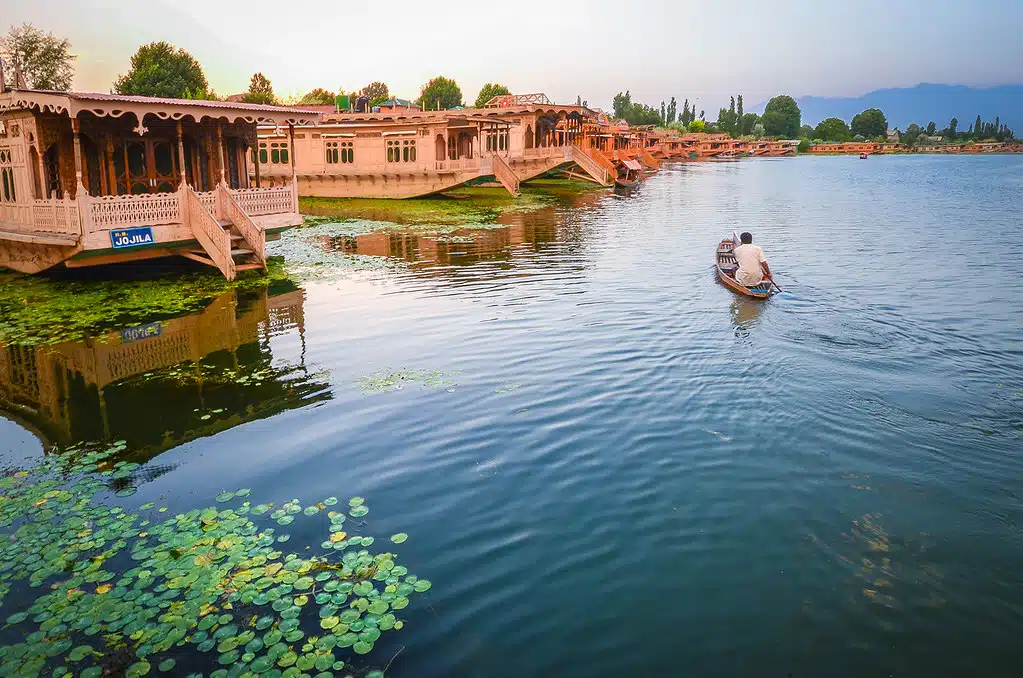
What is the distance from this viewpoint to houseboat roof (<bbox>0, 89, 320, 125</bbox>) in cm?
1598

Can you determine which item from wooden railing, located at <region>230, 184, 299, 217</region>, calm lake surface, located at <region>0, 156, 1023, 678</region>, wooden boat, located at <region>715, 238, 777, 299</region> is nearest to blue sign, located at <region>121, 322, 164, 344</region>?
calm lake surface, located at <region>0, 156, 1023, 678</region>

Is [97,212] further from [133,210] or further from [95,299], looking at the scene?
[95,299]

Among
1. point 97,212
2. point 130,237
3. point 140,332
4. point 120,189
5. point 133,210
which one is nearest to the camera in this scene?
point 140,332

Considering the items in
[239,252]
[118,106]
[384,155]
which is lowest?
[239,252]

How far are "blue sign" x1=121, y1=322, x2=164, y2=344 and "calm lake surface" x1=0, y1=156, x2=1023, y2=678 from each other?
276mm

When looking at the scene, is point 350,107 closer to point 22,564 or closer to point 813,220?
point 813,220

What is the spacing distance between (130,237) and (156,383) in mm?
7736

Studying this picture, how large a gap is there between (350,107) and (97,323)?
4063cm

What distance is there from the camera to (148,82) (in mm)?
66875

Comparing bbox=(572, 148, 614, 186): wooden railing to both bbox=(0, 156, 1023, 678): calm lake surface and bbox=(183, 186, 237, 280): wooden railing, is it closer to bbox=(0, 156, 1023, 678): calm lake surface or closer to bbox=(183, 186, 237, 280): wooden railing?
bbox=(0, 156, 1023, 678): calm lake surface

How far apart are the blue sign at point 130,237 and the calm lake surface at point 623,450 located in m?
2.82

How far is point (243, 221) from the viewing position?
19703mm

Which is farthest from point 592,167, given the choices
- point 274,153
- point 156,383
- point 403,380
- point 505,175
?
point 156,383

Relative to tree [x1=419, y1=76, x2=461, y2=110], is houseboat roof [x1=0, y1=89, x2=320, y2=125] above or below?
below
